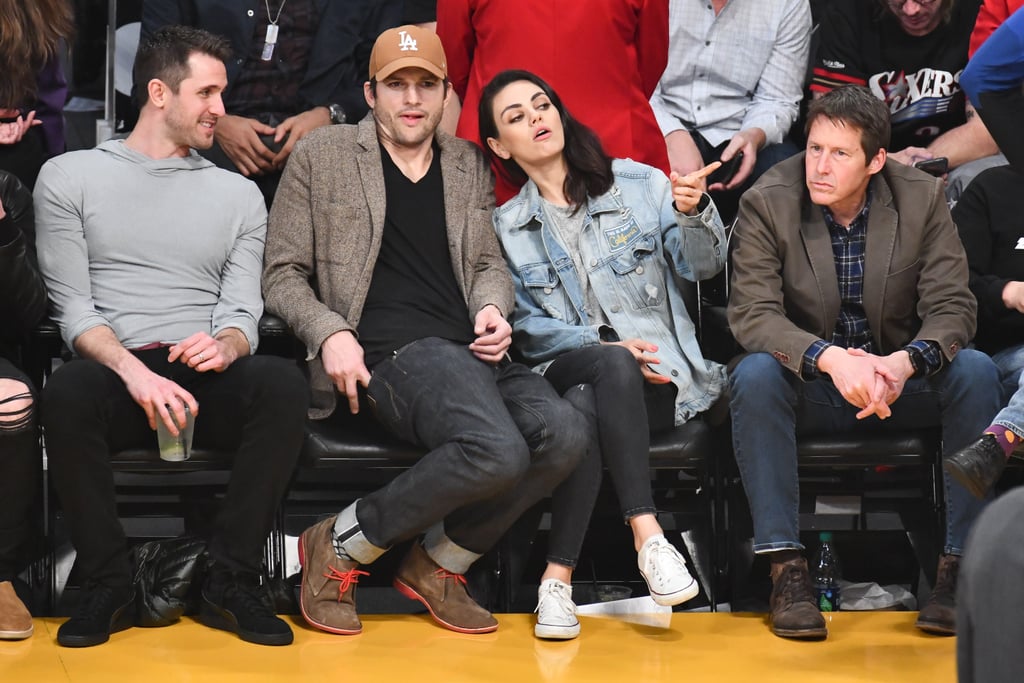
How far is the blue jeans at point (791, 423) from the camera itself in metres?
3.16

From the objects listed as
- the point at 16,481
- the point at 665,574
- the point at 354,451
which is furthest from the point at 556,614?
the point at 16,481

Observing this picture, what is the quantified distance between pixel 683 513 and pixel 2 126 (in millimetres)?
2162

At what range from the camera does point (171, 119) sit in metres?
3.44

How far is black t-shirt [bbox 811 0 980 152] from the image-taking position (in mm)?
4434

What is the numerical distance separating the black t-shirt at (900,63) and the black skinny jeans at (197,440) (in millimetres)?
2320

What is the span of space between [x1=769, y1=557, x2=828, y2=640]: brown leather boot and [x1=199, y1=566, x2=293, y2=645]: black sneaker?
1.11 m

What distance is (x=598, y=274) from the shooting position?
11.4ft

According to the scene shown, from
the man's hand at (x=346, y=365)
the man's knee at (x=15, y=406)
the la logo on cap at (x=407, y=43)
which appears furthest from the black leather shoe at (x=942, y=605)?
the man's knee at (x=15, y=406)

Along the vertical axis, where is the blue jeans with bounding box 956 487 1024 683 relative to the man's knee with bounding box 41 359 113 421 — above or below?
above

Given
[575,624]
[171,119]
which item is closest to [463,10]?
[171,119]

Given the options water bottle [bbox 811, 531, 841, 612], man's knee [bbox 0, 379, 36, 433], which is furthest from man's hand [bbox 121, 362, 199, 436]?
water bottle [bbox 811, 531, 841, 612]

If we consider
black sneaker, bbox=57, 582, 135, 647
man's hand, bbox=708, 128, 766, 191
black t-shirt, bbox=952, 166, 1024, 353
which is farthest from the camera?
man's hand, bbox=708, 128, 766, 191

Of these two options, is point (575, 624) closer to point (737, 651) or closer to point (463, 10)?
point (737, 651)

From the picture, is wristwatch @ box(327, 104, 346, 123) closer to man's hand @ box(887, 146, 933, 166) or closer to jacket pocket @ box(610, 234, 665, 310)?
jacket pocket @ box(610, 234, 665, 310)
